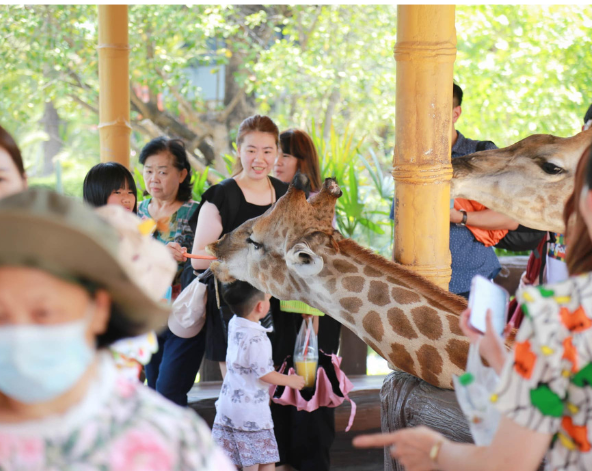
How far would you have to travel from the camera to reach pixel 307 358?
144 inches

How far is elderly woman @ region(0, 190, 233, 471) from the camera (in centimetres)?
110

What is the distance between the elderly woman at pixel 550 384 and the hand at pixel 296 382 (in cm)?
212

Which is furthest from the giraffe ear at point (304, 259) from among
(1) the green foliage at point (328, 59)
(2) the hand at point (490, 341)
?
(1) the green foliage at point (328, 59)

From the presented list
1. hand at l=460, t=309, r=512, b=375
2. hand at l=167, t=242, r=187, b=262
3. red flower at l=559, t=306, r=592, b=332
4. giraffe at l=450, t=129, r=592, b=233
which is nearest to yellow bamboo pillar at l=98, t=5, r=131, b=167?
hand at l=167, t=242, r=187, b=262

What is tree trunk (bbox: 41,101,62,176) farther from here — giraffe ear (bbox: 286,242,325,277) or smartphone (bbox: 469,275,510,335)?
smartphone (bbox: 469,275,510,335)

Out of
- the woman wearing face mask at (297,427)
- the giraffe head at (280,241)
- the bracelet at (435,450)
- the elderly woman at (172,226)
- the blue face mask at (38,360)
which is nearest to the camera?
the blue face mask at (38,360)

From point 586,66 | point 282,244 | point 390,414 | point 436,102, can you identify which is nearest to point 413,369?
point 390,414

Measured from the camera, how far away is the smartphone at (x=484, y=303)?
1.50 m

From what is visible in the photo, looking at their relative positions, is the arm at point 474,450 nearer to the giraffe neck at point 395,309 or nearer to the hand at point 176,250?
the giraffe neck at point 395,309

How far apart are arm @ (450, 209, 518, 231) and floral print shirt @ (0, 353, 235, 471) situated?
9.04ft

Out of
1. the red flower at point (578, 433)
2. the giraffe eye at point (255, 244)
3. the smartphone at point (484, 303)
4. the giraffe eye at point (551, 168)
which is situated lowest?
the giraffe eye at point (255, 244)

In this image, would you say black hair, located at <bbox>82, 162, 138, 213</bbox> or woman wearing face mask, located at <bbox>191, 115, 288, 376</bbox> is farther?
woman wearing face mask, located at <bbox>191, 115, 288, 376</bbox>

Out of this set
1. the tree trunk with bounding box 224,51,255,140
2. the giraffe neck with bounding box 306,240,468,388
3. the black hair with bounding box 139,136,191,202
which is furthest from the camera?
the tree trunk with bounding box 224,51,255,140

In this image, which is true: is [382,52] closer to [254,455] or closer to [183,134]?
[183,134]
